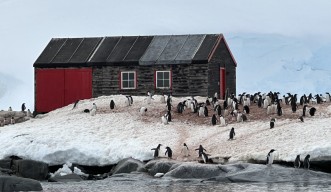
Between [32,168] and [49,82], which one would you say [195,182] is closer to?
[32,168]

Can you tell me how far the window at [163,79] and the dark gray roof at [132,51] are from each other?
28.1 inches

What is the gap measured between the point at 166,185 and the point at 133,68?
2059cm

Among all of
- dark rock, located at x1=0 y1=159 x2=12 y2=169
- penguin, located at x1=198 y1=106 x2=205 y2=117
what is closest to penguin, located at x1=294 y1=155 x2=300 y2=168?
penguin, located at x1=198 y1=106 x2=205 y2=117

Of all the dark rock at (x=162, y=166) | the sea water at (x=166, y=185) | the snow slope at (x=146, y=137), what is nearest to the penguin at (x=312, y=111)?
the snow slope at (x=146, y=137)

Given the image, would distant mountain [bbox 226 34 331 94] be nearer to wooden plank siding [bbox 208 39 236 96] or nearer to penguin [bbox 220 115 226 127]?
wooden plank siding [bbox 208 39 236 96]

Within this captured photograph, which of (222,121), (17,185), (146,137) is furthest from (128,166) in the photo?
(222,121)

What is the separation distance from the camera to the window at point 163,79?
47.3 m

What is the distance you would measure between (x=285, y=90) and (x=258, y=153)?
35.0m

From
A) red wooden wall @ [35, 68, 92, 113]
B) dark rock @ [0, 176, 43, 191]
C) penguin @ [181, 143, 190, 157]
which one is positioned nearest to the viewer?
dark rock @ [0, 176, 43, 191]

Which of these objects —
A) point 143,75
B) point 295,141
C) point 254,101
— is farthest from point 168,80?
point 295,141

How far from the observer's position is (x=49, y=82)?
49781 millimetres

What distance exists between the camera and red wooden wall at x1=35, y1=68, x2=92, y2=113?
4919 cm

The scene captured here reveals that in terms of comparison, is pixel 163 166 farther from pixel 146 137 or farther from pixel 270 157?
pixel 146 137

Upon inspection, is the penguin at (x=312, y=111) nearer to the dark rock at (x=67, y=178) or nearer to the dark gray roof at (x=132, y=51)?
the dark gray roof at (x=132, y=51)
